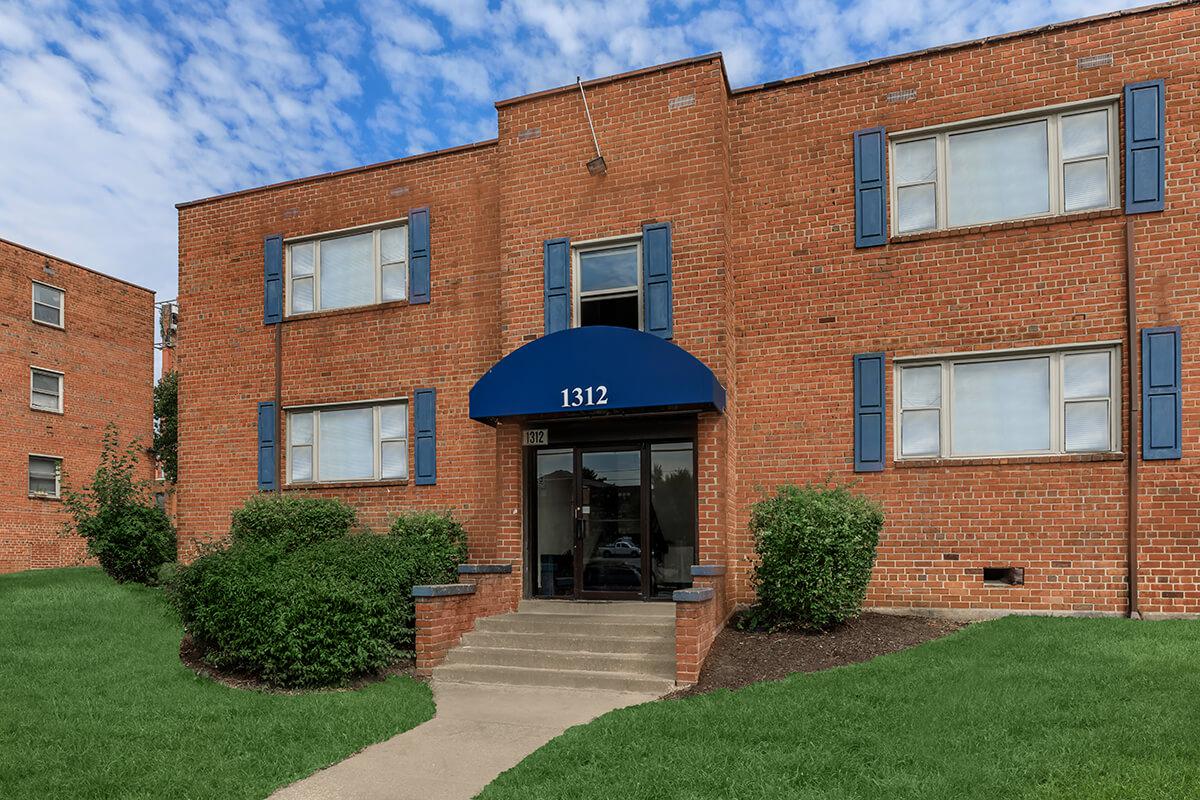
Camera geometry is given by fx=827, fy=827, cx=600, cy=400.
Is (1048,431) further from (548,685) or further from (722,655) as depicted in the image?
(548,685)

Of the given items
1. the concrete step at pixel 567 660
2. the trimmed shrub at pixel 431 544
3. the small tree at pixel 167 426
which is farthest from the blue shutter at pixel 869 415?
the small tree at pixel 167 426

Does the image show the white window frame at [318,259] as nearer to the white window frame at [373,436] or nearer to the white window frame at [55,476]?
the white window frame at [373,436]

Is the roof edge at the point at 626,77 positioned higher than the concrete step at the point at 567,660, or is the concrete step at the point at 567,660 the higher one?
the roof edge at the point at 626,77

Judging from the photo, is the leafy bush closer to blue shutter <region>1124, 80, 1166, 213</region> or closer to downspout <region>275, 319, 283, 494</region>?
downspout <region>275, 319, 283, 494</region>

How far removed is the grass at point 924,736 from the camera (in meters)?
4.95

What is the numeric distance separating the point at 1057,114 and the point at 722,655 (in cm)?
745

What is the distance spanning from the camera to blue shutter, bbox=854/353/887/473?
10.2 metres

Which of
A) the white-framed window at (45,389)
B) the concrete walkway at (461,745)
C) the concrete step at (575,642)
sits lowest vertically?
the concrete walkway at (461,745)

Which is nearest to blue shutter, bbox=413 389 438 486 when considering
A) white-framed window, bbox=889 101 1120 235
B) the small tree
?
white-framed window, bbox=889 101 1120 235

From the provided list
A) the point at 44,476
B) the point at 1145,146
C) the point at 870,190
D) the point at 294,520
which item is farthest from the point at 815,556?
the point at 44,476

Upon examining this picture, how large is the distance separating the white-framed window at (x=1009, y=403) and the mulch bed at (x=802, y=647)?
2170mm

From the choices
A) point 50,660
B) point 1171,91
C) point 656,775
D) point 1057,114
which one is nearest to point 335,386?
point 50,660

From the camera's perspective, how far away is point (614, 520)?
1083 centimetres

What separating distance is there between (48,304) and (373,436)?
15.8 m
